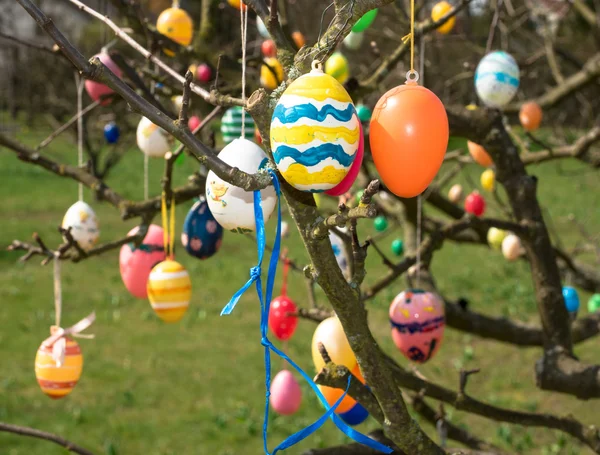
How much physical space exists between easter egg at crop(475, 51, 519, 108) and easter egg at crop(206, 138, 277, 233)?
6.62 feet

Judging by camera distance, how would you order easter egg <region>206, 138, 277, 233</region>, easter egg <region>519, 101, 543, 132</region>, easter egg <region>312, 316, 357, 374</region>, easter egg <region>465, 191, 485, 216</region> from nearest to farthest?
easter egg <region>206, 138, 277, 233</region> → easter egg <region>312, 316, 357, 374</region> → easter egg <region>519, 101, 543, 132</region> → easter egg <region>465, 191, 485, 216</region>

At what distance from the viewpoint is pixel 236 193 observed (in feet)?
5.25

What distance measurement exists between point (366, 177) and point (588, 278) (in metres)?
1.43

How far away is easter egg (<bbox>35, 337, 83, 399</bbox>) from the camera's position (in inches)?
99.0

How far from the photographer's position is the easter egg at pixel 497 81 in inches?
132

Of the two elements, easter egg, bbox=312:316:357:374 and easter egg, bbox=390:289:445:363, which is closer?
easter egg, bbox=312:316:357:374

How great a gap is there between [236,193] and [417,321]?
1.14m

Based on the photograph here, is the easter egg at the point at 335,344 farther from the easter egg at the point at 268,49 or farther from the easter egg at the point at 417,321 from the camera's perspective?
the easter egg at the point at 268,49

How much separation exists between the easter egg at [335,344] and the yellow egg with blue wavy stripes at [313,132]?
97cm

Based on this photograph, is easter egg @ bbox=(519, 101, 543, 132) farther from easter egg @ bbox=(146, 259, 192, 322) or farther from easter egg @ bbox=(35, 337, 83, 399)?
easter egg @ bbox=(35, 337, 83, 399)

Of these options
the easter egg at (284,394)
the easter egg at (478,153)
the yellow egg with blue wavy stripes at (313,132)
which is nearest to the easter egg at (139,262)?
the easter egg at (284,394)

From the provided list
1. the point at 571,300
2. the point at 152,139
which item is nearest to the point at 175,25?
the point at 152,139

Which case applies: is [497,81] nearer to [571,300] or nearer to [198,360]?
[571,300]

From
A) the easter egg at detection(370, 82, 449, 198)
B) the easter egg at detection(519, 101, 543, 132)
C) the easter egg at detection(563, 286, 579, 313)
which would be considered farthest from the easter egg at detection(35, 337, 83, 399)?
the easter egg at detection(519, 101, 543, 132)
